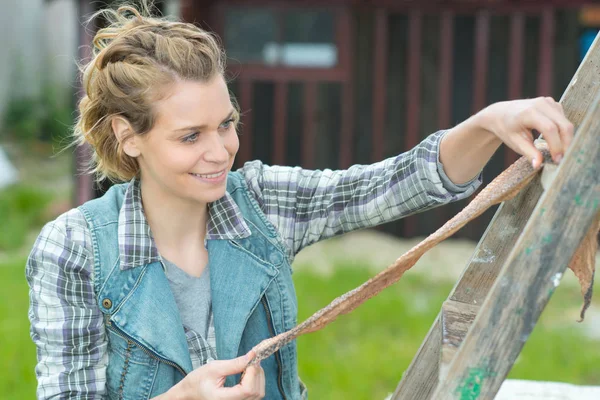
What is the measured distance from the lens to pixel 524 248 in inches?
55.6

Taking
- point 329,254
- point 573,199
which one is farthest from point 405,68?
point 573,199

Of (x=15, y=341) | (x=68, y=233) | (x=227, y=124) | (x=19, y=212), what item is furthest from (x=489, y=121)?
(x=19, y=212)

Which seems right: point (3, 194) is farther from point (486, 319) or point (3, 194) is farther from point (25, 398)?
point (486, 319)

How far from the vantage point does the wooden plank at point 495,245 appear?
175 centimetres

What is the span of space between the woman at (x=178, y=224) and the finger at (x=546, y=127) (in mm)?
259

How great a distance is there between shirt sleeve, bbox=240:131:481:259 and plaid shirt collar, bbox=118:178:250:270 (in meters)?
0.10

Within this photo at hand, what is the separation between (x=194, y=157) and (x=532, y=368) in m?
2.85

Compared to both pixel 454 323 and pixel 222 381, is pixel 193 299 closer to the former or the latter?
pixel 222 381

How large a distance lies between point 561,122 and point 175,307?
109 cm

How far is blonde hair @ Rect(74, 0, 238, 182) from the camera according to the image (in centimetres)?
210

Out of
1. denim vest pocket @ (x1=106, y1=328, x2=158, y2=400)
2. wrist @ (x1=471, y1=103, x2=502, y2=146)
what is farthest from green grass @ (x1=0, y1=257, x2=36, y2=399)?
wrist @ (x1=471, y1=103, x2=502, y2=146)

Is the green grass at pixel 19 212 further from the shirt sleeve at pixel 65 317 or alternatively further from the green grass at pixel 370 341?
the shirt sleeve at pixel 65 317

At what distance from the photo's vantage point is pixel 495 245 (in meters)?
1.84

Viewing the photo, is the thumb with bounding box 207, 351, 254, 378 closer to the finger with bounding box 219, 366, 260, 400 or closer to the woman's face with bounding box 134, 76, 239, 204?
the finger with bounding box 219, 366, 260, 400
